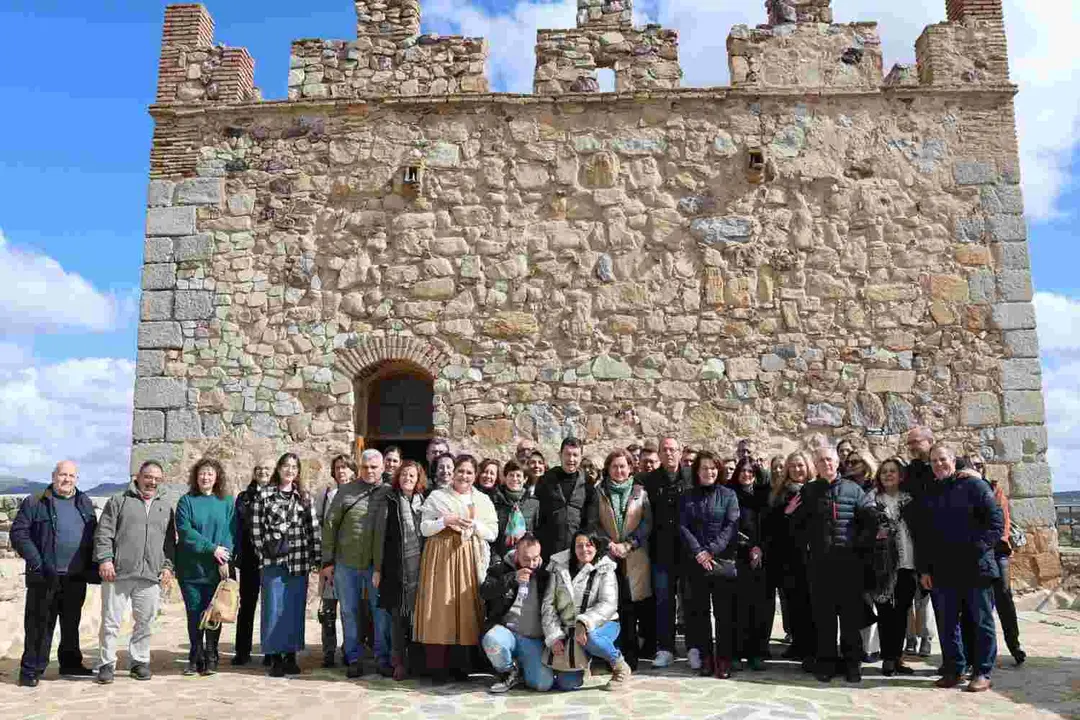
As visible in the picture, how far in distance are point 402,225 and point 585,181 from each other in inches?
77.0

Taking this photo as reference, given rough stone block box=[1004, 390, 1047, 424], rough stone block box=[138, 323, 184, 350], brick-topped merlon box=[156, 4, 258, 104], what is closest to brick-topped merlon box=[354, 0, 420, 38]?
brick-topped merlon box=[156, 4, 258, 104]

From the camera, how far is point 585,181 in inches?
348

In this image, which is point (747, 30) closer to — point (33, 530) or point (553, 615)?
point (553, 615)

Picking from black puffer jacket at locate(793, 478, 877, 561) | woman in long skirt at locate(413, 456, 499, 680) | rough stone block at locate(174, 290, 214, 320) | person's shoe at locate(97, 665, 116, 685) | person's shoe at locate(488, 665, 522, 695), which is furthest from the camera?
rough stone block at locate(174, 290, 214, 320)

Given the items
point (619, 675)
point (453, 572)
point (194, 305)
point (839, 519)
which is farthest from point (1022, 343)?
point (194, 305)

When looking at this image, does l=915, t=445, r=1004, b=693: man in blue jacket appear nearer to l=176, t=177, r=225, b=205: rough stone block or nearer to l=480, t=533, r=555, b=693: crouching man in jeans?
l=480, t=533, r=555, b=693: crouching man in jeans

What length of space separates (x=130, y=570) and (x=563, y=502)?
9.36 ft

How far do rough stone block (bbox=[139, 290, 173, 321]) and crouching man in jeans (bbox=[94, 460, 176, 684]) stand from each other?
3.54 m

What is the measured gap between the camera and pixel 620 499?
18.6ft

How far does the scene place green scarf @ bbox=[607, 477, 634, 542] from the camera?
562 centimetres

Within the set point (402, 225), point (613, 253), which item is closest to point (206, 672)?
point (402, 225)

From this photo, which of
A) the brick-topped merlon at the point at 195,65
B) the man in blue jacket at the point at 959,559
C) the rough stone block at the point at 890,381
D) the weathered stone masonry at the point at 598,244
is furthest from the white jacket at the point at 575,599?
the brick-topped merlon at the point at 195,65

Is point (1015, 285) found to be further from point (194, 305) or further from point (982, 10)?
point (194, 305)

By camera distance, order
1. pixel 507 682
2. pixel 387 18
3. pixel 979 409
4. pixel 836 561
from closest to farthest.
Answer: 1. pixel 507 682
2. pixel 836 561
3. pixel 979 409
4. pixel 387 18
